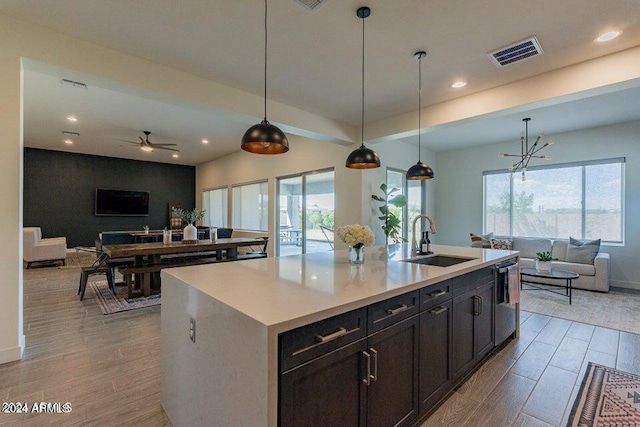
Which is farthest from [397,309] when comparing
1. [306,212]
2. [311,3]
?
[306,212]

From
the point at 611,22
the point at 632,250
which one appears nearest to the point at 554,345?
the point at 611,22

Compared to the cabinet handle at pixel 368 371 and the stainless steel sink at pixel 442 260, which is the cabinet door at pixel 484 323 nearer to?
the stainless steel sink at pixel 442 260

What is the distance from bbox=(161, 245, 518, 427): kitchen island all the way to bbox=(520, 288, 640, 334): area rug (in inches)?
97.4

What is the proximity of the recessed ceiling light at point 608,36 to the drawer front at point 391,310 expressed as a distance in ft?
9.95

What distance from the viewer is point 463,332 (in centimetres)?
220

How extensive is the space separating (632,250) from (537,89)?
156 inches

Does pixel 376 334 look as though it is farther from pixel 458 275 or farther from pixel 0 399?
pixel 0 399

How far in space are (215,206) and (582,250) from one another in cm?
952

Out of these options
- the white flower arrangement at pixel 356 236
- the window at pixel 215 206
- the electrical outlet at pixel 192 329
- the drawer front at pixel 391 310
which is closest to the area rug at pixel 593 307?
the white flower arrangement at pixel 356 236

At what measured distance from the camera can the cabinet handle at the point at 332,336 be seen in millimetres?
1214

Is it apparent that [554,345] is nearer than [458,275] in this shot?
No

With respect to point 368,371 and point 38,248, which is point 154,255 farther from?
point 368,371

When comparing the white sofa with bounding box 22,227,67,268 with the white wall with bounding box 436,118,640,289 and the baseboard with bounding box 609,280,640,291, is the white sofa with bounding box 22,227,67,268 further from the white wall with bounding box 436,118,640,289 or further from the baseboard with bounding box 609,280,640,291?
the baseboard with bounding box 609,280,640,291

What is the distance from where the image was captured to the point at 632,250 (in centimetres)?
516
